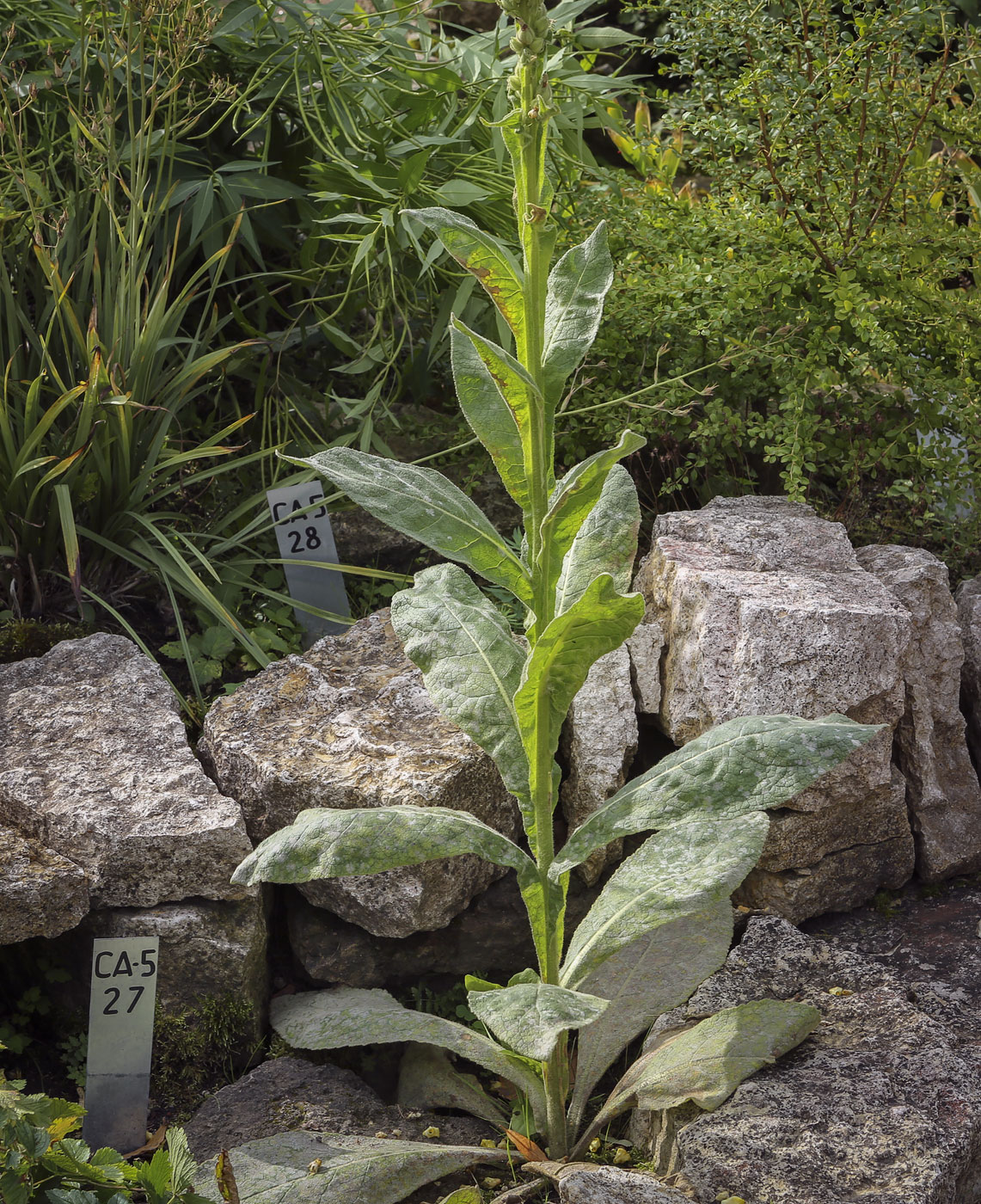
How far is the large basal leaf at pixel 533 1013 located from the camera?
4.42ft

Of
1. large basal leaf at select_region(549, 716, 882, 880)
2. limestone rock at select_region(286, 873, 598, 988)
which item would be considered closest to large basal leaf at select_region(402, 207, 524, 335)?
large basal leaf at select_region(549, 716, 882, 880)

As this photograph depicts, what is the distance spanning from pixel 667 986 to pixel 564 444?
1442 mm

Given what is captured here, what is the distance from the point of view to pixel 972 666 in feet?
8.07

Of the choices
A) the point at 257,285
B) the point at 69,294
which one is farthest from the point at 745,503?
the point at 69,294

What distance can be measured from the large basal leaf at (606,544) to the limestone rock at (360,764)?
20.1 inches

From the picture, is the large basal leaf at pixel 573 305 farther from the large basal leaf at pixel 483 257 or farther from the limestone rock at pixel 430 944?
the limestone rock at pixel 430 944

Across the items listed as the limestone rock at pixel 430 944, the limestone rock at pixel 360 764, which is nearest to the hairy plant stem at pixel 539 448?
the limestone rock at pixel 360 764

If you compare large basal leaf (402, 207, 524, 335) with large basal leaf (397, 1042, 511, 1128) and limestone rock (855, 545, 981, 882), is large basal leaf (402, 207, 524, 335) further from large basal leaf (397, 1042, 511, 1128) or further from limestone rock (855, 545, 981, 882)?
large basal leaf (397, 1042, 511, 1128)

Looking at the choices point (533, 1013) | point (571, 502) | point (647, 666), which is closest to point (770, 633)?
point (647, 666)

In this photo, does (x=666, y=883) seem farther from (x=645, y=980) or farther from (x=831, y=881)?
(x=831, y=881)

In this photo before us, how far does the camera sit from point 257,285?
10.2ft

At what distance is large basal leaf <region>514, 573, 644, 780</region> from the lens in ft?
4.72

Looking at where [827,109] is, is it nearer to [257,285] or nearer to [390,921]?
[257,285]

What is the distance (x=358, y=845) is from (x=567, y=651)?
41cm
